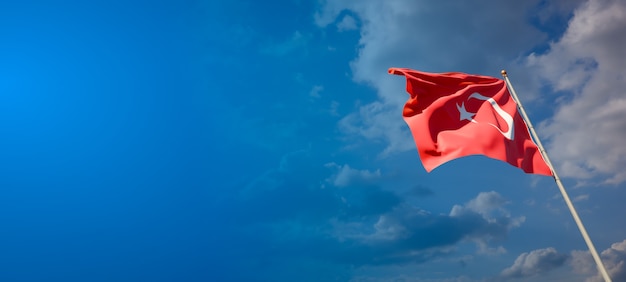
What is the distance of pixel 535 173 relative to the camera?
609 inches

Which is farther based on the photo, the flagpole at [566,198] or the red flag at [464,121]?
the red flag at [464,121]

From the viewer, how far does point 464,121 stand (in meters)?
16.9

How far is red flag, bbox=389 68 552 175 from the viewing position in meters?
15.6

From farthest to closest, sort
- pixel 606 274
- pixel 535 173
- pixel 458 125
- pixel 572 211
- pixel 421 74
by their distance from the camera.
Answer: pixel 421 74
pixel 458 125
pixel 535 173
pixel 572 211
pixel 606 274

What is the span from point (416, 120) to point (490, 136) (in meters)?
2.72

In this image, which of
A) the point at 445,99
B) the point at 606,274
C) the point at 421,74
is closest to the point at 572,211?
the point at 606,274

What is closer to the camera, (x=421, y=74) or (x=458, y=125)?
(x=458, y=125)

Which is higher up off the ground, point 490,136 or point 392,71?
point 392,71

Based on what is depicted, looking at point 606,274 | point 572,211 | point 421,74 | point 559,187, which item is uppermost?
point 421,74

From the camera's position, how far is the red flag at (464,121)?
51.1 feet

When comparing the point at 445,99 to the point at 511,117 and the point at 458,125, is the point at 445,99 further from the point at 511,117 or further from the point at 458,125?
the point at 511,117

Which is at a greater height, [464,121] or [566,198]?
[464,121]

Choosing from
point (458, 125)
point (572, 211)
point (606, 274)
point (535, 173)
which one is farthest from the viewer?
point (458, 125)

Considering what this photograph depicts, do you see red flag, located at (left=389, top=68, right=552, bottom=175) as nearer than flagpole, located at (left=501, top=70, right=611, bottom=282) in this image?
No
